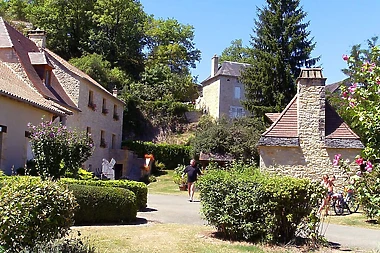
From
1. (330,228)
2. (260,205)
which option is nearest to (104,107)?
(330,228)

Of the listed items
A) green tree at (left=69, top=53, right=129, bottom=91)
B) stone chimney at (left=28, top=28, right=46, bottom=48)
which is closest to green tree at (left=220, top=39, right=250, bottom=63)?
green tree at (left=69, top=53, right=129, bottom=91)

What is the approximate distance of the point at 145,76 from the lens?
3834cm

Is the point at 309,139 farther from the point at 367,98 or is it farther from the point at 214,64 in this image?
the point at 214,64

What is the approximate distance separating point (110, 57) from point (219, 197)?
34.2 m

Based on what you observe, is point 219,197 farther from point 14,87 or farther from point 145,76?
point 145,76

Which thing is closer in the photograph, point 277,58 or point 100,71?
point 277,58

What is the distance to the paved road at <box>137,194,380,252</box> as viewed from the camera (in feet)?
28.0

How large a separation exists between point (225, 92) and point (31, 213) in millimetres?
32357

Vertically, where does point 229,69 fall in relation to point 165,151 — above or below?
above

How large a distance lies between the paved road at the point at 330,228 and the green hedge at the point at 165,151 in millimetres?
16845

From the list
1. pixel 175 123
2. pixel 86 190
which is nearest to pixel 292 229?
pixel 86 190

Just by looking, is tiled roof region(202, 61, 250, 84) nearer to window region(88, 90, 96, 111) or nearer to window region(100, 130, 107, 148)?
window region(100, 130, 107, 148)

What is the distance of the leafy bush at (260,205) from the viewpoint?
24.1 ft

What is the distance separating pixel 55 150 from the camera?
1259cm
